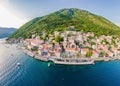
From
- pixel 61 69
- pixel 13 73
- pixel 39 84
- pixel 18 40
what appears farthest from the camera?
pixel 18 40

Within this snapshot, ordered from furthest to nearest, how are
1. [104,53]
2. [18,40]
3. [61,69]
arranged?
1. [18,40]
2. [104,53]
3. [61,69]

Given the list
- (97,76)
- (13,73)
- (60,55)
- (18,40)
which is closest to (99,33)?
(60,55)

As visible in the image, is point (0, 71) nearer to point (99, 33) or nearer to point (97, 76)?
point (97, 76)

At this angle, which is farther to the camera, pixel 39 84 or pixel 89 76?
pixel 89 76

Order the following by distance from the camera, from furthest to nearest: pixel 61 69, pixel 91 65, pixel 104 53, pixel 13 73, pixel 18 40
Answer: pixel 18 40 → pixel 104 53 → pixel 91 65 → pixel 61 69 → pixel 13 73

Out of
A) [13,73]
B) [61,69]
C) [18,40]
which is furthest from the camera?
[18,40]

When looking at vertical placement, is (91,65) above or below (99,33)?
below

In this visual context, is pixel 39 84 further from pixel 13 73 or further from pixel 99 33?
pixel 99 33

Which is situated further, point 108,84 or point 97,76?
point 97,76

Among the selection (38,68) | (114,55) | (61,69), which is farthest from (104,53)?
(38,68)
